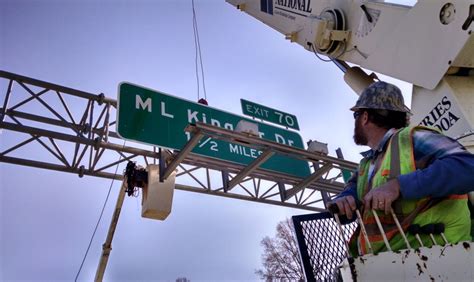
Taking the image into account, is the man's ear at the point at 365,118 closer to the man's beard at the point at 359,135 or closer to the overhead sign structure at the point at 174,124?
the man's beard at the point at 359,135

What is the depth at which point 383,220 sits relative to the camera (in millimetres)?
1552

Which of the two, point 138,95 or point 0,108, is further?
point 0,108

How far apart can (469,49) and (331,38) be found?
1372 millimetres

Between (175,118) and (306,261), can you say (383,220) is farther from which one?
(175,118)

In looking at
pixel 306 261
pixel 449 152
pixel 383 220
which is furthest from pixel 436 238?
pixel 306 261

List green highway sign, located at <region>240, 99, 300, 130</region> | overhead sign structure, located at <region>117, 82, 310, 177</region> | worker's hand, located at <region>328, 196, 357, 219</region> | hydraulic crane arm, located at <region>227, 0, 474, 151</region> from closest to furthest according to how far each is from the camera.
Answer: worker's hand, located at <region>328, 196, 357, 219</region> < hydraulic crane arm, located at <region>227, 0, 474, 151</region> < overhead sign structure, located at <region>117, 82, 310, 177</region> < green highway sign, located at <region>240, 99, 300, 130</region>

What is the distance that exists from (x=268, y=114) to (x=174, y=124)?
1903 mm

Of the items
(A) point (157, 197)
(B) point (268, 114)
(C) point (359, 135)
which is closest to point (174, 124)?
(A) point (157, 197)

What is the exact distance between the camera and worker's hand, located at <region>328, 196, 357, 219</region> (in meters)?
1.58

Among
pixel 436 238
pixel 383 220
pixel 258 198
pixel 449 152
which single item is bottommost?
pixel 436 238

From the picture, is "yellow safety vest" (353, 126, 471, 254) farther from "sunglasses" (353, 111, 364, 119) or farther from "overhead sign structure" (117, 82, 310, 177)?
"overhead sign structure" (117, 82, 310, 177)

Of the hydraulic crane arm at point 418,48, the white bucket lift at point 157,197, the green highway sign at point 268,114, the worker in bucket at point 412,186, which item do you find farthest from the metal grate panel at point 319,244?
the green highway sign at point 268,114

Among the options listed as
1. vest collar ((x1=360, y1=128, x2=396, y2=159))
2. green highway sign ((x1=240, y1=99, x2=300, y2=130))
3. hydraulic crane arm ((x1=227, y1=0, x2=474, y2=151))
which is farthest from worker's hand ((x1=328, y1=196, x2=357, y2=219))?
green highway sign ((x1=240, y1=99, x2=300, y2=130))

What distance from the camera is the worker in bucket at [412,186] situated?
1.39 m
